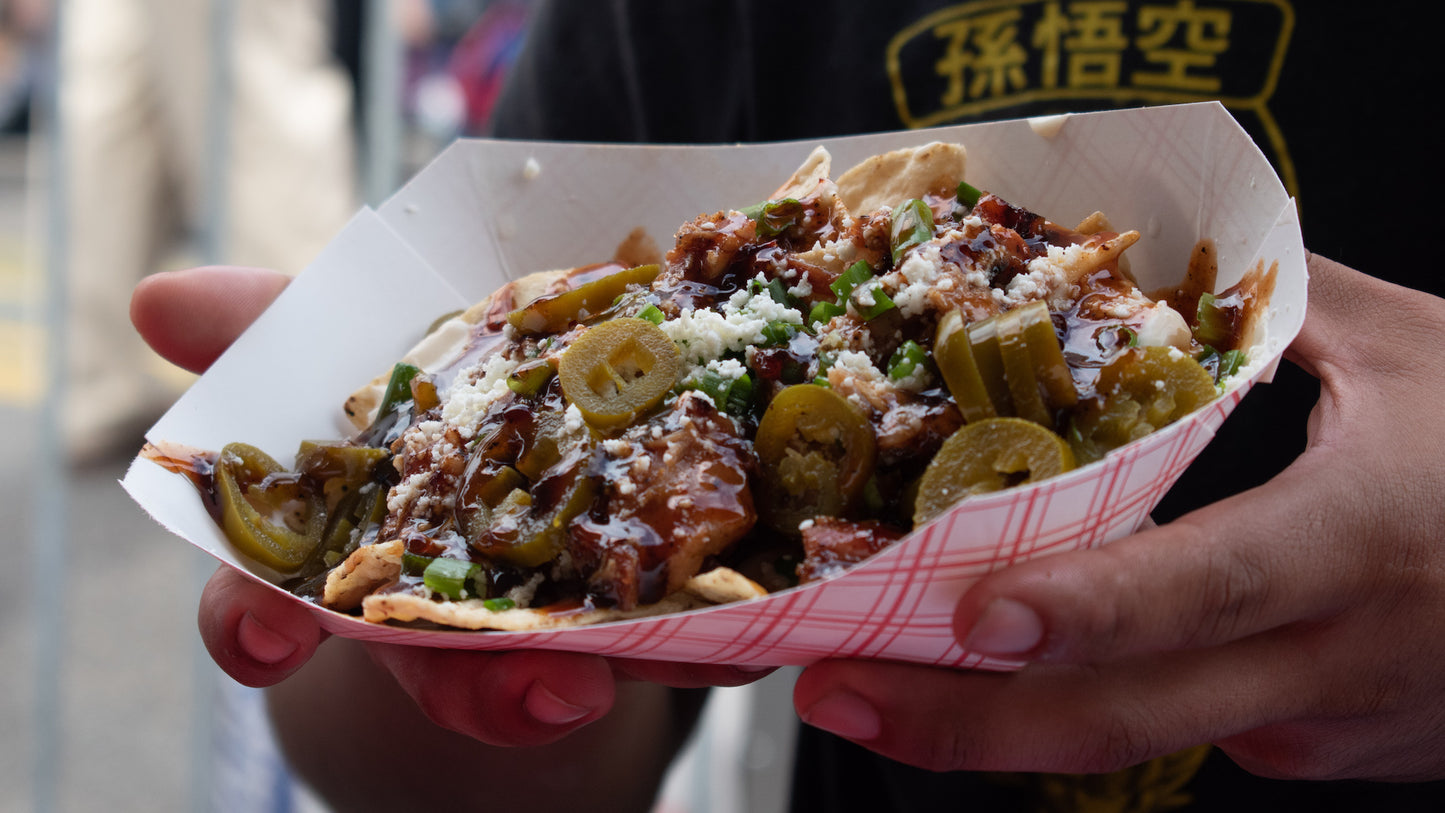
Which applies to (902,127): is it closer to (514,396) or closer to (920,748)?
(514,396)

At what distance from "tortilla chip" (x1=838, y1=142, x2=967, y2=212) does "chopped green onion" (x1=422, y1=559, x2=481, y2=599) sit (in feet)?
3.33

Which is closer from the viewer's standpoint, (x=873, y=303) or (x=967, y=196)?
(x=873, y=303)

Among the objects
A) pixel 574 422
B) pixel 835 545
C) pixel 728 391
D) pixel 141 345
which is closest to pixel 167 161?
pixel 141 345

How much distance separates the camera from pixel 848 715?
1.50m

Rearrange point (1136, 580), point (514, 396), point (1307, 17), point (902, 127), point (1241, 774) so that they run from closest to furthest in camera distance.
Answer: point (1136, 580), point (514, 396), point (1307, 17), point (1241, 774), point (902, 127)

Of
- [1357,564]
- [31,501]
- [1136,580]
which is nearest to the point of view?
[1136,580]

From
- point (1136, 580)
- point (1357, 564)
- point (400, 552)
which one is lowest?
point (1357, 564)

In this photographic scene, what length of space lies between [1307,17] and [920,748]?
1.72 metres

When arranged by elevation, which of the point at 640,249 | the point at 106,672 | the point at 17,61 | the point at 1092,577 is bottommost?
the point at 106,672

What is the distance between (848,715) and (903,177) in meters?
1.01

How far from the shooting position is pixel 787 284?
181 cm

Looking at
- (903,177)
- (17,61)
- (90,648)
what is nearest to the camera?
(903,177)

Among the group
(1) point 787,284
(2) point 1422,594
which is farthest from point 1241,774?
(1) point 787,284

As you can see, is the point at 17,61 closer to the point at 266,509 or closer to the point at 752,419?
the point at 266,509
